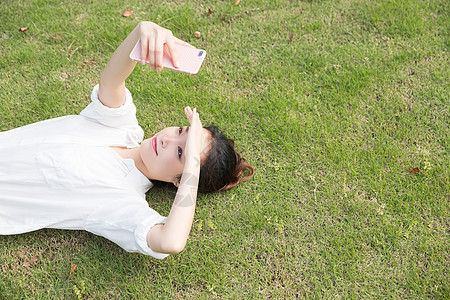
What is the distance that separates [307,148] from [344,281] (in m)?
1.26

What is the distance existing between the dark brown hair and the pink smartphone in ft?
2.30

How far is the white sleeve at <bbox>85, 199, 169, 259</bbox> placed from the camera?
2.75 metres

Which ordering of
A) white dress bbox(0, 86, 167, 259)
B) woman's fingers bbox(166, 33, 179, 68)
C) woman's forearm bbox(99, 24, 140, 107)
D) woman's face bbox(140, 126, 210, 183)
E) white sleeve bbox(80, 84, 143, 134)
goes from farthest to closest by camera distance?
white sleeve bbox(80, 84, 143, 134), woman's face bbox(140, 126, 210, 183), woman's forearm bbox(99, 24, 140, 107), white dress bbox(0, 86, 167, 259), woman's fingers bbox(166, 33, 179, 68)

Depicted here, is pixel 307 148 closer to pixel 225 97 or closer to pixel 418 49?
pixel 225 97

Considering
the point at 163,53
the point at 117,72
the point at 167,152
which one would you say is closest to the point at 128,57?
the point at 117,72

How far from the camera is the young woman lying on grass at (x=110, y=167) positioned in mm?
2812

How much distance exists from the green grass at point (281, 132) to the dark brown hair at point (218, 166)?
0.27 meters

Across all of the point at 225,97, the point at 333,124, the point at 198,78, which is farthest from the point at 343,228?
the point at 198,78

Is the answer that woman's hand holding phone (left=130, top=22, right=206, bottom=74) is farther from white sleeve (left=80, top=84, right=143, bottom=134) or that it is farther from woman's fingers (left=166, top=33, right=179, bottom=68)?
white sleeve (left=80, top=84, right=143, bottom=134)

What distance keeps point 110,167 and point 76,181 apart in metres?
0.27

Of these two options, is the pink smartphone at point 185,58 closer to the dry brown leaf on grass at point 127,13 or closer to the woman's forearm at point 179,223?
the woman's forearm at point 179,223

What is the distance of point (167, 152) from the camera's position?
10.4ft

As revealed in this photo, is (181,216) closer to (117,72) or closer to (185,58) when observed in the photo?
(185,58)

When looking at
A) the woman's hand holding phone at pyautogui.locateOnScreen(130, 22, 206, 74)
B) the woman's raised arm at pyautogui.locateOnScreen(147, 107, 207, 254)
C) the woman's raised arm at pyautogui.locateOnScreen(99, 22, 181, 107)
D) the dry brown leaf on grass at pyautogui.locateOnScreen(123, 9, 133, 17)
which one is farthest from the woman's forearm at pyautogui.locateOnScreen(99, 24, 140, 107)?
the dry brown leaf on grass at pyautogui.locateOnScreen(123, 9, 133, 17)
